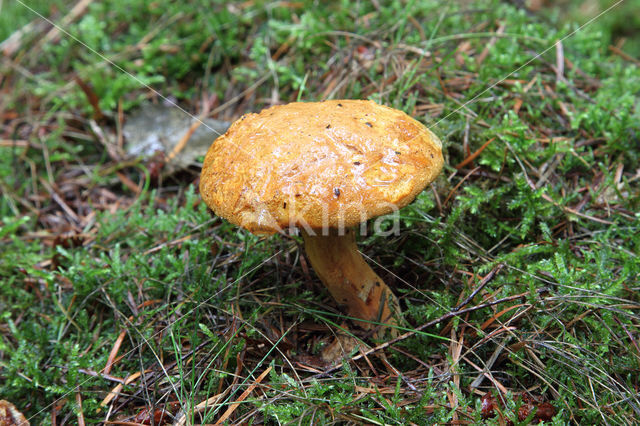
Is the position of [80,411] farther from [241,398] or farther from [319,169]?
[319,169]

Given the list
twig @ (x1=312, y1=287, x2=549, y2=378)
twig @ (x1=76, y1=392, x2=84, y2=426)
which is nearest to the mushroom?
twig @ (x1=312, y1=287, x2=549, y2=378)

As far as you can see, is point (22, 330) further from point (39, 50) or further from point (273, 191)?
point (39, 50)

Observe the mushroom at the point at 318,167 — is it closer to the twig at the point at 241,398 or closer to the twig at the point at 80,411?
the twig at the point at 241,398

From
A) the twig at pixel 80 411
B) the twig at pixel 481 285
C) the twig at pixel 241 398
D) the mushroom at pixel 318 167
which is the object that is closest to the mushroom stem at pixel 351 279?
the mushroom at pixel 318 167

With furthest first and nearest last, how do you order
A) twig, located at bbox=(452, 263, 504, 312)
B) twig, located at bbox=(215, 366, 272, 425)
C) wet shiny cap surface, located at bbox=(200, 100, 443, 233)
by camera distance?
twig, located at bbox=(452, 263, 504, 312) → twig, located at bbox=(215, 366, 272, 425) → wet shiny cap surface, located at bbox=(200, 100, 443, 233)

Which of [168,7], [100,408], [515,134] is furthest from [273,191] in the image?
[168,7]

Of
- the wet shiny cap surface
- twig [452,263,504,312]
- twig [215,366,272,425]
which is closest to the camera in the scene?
the wet shiny cap surface

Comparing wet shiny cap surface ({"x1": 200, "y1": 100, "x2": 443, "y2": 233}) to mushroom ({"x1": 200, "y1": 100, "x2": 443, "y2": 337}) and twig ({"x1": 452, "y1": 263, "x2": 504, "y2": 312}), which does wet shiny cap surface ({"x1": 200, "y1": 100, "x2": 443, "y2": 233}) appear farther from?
twig ({"x1": 452, "y1": 263, "x2": 504, "y2": 312})
